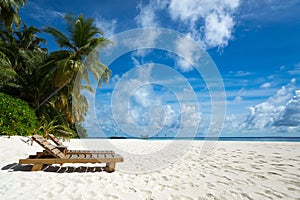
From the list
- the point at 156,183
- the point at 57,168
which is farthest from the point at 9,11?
the point at 156,183

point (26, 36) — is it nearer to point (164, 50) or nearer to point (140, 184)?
point (164, 50)

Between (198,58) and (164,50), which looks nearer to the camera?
(198,58)

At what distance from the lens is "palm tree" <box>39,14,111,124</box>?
41.7 feet

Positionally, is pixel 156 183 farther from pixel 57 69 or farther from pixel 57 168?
pixel 57 69

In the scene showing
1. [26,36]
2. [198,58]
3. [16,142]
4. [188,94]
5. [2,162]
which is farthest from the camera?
[26,36]

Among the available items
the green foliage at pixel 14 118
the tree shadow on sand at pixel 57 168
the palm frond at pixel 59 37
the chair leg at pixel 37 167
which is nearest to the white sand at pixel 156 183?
the tree shadow on sand at pixel 57 168

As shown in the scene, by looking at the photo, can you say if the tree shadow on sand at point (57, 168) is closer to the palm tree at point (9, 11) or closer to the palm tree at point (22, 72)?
the palm tree at point (22, 72)

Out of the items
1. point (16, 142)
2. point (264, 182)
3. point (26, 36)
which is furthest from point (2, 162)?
point (26, 36)

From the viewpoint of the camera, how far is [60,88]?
42.0 feet

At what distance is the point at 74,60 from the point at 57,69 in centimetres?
125

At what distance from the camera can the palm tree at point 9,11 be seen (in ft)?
42.4

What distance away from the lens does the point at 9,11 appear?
1354cm

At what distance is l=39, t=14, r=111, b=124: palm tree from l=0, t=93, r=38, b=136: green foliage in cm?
356

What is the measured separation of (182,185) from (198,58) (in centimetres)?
643
